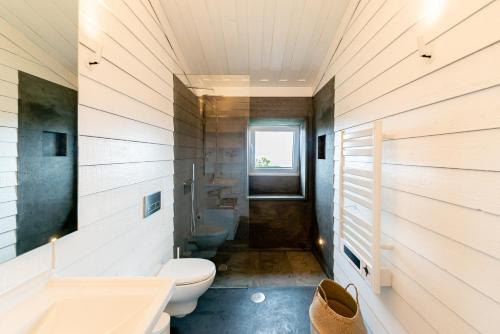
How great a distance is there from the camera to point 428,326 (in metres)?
0.98

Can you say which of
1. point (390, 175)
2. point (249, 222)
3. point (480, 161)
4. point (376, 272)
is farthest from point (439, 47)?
point (249, 222)

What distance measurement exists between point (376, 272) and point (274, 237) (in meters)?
2.29

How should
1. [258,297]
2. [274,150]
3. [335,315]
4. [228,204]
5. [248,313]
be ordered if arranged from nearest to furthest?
[335,315] < [248,313] < [258,297] < [228,204] < [274,150]

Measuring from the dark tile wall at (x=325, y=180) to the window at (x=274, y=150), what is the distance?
640 millimetres

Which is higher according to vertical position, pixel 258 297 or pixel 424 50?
pixel 424 50

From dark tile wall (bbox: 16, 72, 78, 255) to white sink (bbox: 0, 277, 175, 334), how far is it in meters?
0.19

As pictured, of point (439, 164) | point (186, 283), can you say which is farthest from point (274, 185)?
point (439, 164)

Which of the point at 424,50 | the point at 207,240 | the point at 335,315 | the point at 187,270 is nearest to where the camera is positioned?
the point at 424,50

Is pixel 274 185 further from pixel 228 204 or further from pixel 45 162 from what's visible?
pixel 45 162

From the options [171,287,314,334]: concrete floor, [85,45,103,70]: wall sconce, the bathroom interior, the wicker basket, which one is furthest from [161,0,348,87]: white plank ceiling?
[171,287,314,334]: concrete floor

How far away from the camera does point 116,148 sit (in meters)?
1.33

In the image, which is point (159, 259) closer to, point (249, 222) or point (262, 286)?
point (262, 286)

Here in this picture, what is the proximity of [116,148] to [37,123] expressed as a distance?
1.60 ft

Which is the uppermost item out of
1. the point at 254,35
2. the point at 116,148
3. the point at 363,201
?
the point at 254,35
